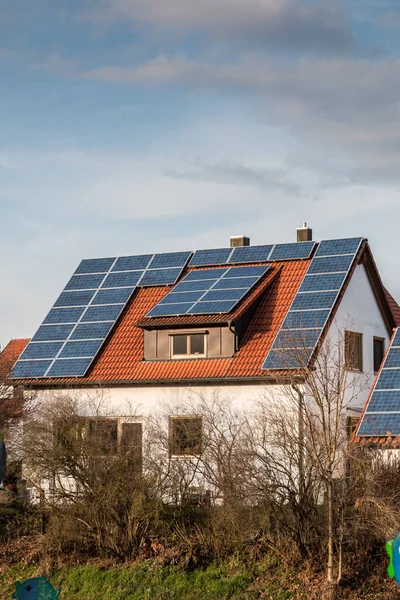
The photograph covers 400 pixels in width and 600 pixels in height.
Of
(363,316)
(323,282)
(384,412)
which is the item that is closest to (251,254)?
(323,282)

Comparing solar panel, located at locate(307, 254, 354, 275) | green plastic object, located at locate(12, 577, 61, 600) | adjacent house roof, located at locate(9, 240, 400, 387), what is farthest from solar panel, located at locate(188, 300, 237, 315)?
green plastic object, located at locate(12, 577, 61, 600)

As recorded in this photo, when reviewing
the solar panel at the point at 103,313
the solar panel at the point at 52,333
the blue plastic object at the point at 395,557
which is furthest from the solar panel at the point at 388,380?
the blue plastic object at the point at 395,557

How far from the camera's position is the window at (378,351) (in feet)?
113

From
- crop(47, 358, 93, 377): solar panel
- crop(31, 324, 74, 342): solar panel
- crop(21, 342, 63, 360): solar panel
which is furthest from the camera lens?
crop(31, 324, 74, 342): solar panel

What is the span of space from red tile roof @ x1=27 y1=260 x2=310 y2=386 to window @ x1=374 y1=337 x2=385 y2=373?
3.71 m

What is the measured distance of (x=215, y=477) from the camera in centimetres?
2439

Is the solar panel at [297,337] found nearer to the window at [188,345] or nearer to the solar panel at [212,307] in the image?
the solar panel at [212,307]

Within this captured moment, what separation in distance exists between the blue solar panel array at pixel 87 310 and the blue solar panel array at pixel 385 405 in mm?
8419

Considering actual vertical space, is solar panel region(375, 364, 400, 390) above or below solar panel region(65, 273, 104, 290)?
below

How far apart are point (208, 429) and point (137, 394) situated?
5.50 meters

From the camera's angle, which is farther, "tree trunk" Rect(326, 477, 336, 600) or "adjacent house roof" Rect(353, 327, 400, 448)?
"adjacent house roof" Rect(353, 327, 400, 448)

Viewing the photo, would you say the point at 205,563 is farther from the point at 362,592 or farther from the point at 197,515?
the point at 362,592

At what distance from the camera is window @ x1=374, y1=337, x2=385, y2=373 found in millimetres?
34344

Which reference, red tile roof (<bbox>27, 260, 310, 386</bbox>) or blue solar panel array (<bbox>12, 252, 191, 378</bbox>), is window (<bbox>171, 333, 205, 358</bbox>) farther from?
blue solar panel array (<bbox>12, 252, 191, 378</bbox>)
